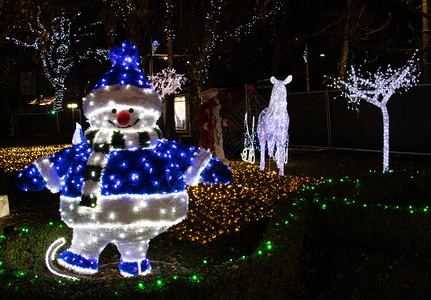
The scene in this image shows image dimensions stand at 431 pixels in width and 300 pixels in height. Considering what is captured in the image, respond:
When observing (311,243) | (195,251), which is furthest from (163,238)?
(311,243)

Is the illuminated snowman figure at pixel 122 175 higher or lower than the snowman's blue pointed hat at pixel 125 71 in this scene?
lower

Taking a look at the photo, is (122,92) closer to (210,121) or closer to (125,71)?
(125,71)

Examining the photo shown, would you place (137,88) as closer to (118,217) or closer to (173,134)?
(118,217)

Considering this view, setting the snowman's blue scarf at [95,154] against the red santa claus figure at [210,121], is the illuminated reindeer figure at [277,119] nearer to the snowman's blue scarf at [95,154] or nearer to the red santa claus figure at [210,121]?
the red santa claus figure at [210,121]

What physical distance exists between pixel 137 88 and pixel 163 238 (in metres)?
2.71

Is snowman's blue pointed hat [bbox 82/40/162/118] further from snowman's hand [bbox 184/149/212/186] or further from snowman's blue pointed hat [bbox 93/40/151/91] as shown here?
snowman's hand [bbox 184/149/212/186]

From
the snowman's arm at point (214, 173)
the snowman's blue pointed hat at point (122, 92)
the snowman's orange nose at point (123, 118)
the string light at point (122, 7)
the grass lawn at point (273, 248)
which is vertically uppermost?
the string light at point (122, 7)

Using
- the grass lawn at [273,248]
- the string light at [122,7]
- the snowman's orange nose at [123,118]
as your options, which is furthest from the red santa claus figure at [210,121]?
the snowman's orange nose at [123,118]

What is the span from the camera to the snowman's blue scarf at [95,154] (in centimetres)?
369

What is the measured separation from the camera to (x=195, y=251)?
18.1 feet

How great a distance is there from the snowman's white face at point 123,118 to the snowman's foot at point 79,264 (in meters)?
1.20

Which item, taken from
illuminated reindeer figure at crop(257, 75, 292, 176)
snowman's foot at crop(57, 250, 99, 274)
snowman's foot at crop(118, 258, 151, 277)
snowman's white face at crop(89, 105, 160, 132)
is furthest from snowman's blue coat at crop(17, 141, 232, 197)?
illuminated reindeer figure at crop(257, 75, 292, 176)

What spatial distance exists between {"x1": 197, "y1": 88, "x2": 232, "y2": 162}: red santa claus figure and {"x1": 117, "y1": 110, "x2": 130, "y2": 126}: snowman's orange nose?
7537 millimetres

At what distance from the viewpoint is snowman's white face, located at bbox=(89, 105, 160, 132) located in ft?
12.6
